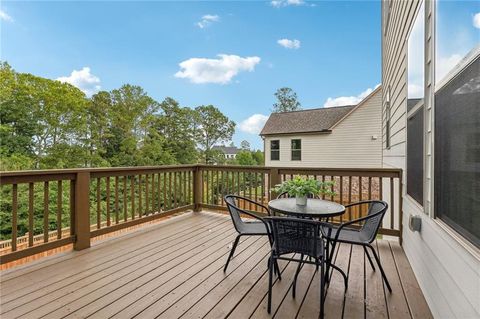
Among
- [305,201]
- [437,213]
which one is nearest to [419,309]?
[437,213]

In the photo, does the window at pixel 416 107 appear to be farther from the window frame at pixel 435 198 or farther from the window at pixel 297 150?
the window at pixel 297 150

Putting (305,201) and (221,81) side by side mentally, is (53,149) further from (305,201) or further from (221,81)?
(305,201)

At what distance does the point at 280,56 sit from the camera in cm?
1656

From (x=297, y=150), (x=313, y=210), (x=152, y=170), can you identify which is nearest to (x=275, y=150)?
(x=297, y=150)

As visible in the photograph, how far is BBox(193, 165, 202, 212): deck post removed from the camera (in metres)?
4.98

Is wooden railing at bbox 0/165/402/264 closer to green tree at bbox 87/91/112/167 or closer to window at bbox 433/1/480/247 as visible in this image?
window at bbox 433/1/480/247

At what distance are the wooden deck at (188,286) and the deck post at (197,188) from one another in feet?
5.71

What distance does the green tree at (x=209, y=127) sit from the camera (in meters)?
23.0

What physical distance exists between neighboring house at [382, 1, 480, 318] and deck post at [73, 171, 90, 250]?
3477 mm

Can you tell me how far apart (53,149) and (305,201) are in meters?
16.2

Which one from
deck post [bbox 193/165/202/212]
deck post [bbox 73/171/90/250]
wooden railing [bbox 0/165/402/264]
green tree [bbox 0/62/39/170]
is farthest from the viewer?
green tree [bbox 0/62/39/170]

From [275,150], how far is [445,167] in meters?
11.6

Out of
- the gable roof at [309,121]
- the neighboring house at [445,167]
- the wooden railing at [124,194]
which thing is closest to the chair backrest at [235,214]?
the wooden railing at [124,194]

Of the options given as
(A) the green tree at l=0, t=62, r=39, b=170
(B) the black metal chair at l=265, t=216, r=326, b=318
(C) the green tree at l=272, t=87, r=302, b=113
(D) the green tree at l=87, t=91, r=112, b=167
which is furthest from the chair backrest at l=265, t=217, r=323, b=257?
(C) the green tree at l=272, t=87, r=302, b=113
